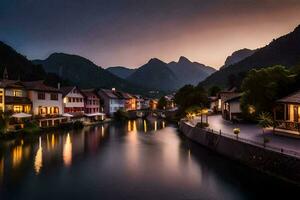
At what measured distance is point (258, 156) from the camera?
28.5 meters

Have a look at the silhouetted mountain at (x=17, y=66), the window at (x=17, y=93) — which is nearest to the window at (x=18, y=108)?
the window at (x=17, y=93)

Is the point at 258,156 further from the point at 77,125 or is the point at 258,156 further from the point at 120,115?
the point at 120,115

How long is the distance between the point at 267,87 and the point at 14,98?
162 ft

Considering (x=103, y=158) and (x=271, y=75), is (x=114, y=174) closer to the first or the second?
(x=103, y=158)

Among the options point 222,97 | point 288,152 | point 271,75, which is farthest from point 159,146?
point 222,97

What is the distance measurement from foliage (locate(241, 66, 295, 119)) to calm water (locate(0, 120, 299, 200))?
10255 millimetres

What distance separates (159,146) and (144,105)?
15042 cm

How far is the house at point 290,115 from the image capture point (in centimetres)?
3462

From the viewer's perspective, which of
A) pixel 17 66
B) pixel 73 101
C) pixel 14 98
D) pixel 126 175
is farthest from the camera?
pixel 17 66

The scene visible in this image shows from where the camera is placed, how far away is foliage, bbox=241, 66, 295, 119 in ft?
136

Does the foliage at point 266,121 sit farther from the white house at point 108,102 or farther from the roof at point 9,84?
the white house at point 108,102

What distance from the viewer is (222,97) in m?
82.2

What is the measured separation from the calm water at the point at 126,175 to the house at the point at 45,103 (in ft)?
77.7

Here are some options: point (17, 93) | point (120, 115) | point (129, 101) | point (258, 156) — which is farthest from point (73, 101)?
point (258, 156)
